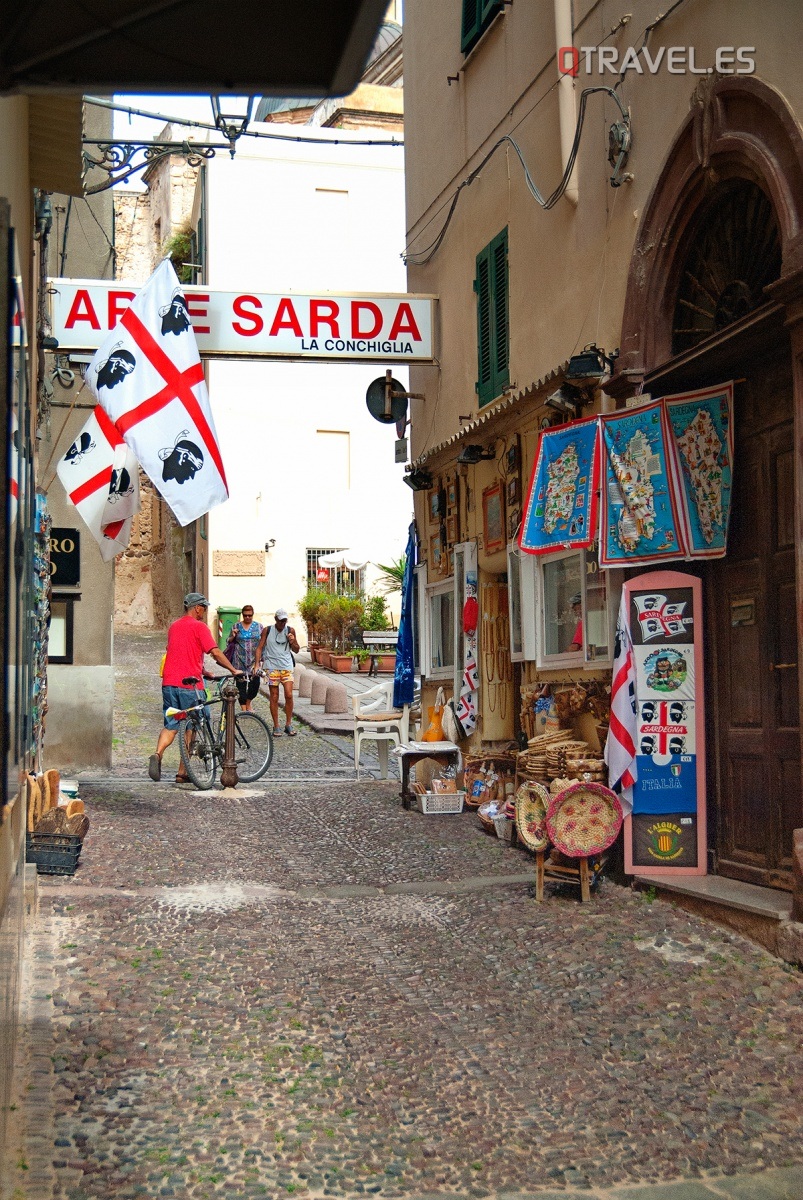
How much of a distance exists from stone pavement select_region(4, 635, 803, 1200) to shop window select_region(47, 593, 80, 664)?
5.18 meters

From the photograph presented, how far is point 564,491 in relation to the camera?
29.7ft

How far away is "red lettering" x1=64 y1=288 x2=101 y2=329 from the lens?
12.5 metres

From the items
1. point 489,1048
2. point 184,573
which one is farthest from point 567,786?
point 184,573

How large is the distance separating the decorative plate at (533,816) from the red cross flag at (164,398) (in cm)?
342

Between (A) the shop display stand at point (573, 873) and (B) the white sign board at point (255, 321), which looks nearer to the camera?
(A) the shop display stand at point (573, 873)

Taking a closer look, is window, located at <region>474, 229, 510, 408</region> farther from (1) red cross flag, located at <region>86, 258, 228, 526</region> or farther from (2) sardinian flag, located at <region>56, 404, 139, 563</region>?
(2) sardinian flag, located at <region>56, 404, 139, 563</region>

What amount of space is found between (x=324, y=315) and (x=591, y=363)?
188 inches

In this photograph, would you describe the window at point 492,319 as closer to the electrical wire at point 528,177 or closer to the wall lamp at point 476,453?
the wall lamp at point 476,453

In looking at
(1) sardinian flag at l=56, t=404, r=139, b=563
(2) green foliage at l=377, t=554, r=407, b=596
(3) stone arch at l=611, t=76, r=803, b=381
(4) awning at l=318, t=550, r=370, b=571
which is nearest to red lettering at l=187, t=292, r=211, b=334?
(1) sardinian flag at l=56, t=404, r=139, b=563

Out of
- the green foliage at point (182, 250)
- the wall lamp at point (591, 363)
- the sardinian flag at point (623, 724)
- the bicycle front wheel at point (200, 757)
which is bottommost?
the bicycle front wheel at point (200, 757)

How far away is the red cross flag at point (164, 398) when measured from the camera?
33.3 ft

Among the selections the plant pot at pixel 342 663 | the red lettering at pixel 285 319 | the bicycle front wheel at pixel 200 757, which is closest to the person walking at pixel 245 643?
the bicycle front wheel at pixel 200 757

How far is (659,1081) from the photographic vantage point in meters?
5.06
